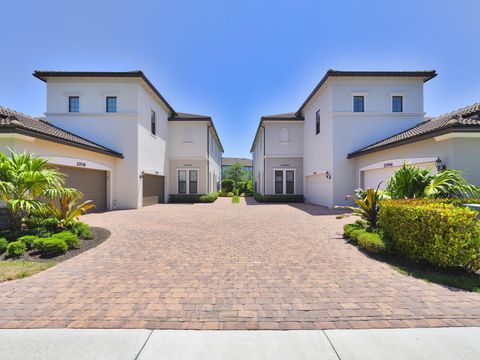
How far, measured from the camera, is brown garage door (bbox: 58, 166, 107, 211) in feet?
38.5

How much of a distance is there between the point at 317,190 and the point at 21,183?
16.5 meters

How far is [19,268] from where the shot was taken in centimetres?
466

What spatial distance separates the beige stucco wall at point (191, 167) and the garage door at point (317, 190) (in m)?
9.24

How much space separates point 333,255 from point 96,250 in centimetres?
607

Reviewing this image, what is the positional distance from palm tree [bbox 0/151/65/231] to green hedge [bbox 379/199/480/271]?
9.03 meters

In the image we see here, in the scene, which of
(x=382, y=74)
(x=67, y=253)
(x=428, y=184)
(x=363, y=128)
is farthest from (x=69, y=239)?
(x=382, y=74)

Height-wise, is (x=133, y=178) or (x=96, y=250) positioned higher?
(x=133, y=178)

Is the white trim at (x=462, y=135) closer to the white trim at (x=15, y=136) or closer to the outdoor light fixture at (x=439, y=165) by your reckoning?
the outdoor light fixture at (x=439, y=165)

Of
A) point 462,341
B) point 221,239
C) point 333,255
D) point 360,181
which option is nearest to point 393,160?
point 360,181

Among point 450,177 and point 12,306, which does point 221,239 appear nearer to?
point 12,306

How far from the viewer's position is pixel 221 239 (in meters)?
7.27

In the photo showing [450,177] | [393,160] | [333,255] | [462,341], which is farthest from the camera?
[393,160]

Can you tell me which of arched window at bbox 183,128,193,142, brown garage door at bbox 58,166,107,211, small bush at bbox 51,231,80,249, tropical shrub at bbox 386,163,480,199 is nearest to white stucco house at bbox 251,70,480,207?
tropical shrub at bbox 386,163,480,199

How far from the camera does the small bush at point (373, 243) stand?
18.3 ft
